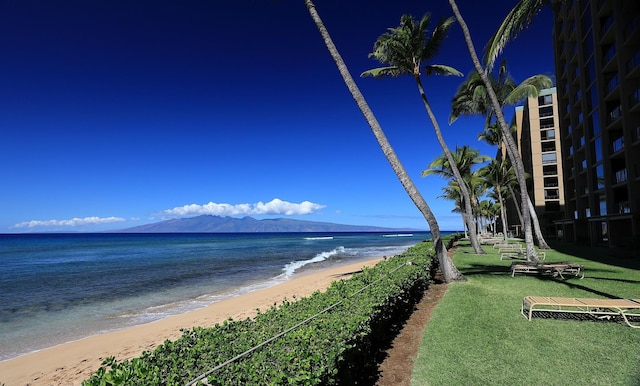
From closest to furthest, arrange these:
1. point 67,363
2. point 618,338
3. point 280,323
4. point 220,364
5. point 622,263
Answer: point 220,364
point 280,323
point 618,338
point 67,363
point 622,263

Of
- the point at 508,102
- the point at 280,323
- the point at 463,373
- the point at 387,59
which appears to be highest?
the point at 387,59

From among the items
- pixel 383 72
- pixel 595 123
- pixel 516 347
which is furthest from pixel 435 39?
pixel 595 123

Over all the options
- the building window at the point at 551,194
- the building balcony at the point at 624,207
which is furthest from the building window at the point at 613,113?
the building window at the point at 551,194

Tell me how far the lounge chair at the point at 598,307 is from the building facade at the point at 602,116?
50.1 ft

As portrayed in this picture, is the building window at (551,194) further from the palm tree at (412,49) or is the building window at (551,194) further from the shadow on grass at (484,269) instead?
the shadow on grass at (484,269)

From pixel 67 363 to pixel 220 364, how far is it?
7433 mm

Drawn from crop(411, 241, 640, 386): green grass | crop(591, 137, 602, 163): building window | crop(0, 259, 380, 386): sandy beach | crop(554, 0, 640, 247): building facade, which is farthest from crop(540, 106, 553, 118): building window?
crop(0, 259, 380, 386): sandy beach

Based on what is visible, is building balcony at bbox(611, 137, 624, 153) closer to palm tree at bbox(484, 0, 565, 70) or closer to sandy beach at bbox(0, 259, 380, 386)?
palm tree at bbox(484, 0, 565, 70)

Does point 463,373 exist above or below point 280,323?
below

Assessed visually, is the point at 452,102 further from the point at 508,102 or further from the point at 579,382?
the point at 579,382

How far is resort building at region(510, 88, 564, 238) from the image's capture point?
45562 millimetres

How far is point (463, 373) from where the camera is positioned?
16.4ft

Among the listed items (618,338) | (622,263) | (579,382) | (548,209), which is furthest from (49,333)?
(548,209)

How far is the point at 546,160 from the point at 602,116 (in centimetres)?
2294
